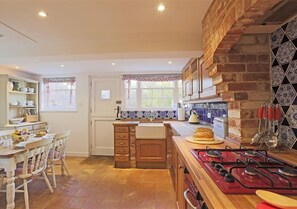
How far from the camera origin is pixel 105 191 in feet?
9.67

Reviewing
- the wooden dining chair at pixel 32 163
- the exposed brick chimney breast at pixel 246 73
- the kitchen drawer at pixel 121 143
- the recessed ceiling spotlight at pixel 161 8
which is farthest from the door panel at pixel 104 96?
the exposed brick chimney breast at pixel 246 73

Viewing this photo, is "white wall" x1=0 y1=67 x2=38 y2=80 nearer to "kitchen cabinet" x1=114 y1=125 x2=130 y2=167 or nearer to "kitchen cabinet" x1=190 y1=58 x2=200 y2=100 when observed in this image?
"kitchen cabinet" x1=114 y1=125 x2=130 y2=167

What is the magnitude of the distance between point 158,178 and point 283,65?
2687mm

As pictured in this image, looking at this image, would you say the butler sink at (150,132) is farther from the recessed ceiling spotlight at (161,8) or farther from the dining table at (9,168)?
the recessed ceiling spotlight at (161,8)

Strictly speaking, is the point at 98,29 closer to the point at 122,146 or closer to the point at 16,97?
the point at 122,146

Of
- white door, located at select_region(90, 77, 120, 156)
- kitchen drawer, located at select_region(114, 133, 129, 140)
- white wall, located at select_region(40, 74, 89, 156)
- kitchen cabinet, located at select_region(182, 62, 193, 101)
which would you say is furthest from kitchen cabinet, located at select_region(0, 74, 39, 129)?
kitchen cabinet, located at select_region(182, 62, 193, 101)

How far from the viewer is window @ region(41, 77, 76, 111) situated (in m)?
5.25

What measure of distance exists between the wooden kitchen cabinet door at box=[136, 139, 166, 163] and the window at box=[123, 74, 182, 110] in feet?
3.75

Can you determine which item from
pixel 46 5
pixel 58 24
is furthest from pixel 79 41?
pixel 46 5

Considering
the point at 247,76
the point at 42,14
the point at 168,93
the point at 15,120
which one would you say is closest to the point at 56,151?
the point at 15,120

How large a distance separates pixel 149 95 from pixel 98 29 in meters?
2.84

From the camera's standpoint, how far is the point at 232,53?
174 centimetres

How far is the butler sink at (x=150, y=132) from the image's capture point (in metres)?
4.08

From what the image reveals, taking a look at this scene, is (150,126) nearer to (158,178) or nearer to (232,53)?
(158,178)
